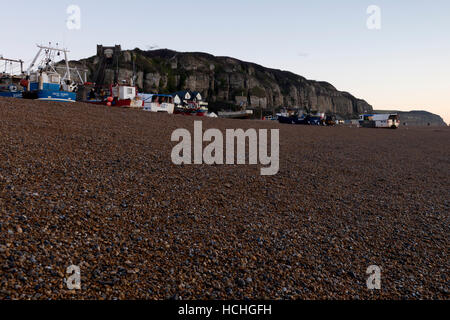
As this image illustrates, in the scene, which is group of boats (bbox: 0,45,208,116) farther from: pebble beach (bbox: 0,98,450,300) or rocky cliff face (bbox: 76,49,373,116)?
rocky cliff face (bbox: 76,49,373,116)

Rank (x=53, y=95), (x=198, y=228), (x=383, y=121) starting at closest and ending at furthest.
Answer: (x=198, y=228)
(x=53, y=95)
(x=383, y=121)

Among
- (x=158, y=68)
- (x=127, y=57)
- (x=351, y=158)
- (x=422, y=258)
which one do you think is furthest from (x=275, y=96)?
(x=422, y=258)

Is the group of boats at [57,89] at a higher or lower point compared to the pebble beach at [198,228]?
higher

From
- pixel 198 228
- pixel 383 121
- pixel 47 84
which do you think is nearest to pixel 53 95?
pixel 47 84

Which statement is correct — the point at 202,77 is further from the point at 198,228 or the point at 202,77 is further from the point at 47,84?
the point at 198,228

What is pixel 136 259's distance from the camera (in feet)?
19.3

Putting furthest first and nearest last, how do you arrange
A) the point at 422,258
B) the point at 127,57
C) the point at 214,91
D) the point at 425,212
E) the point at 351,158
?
the point at 214,91 → the point at 127,57 → the point at 351,158 → the point at 425,212 → the point at 422,258

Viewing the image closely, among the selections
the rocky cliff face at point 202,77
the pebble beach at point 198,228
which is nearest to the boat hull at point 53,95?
the pebble beach at point 198,228

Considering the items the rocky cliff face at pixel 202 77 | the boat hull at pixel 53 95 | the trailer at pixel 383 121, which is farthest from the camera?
the rocky cliff face at pixel 202 77

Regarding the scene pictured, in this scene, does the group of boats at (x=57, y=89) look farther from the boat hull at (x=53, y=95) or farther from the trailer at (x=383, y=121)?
the trailer at (x=383, y=121)

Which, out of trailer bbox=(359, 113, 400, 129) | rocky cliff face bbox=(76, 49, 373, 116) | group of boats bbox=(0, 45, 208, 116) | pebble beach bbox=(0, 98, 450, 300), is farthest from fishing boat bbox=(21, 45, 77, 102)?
rocky cliff face bbox=(76, 49, 373, 116)

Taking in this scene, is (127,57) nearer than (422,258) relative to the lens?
No

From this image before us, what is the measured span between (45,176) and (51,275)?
183 inches
